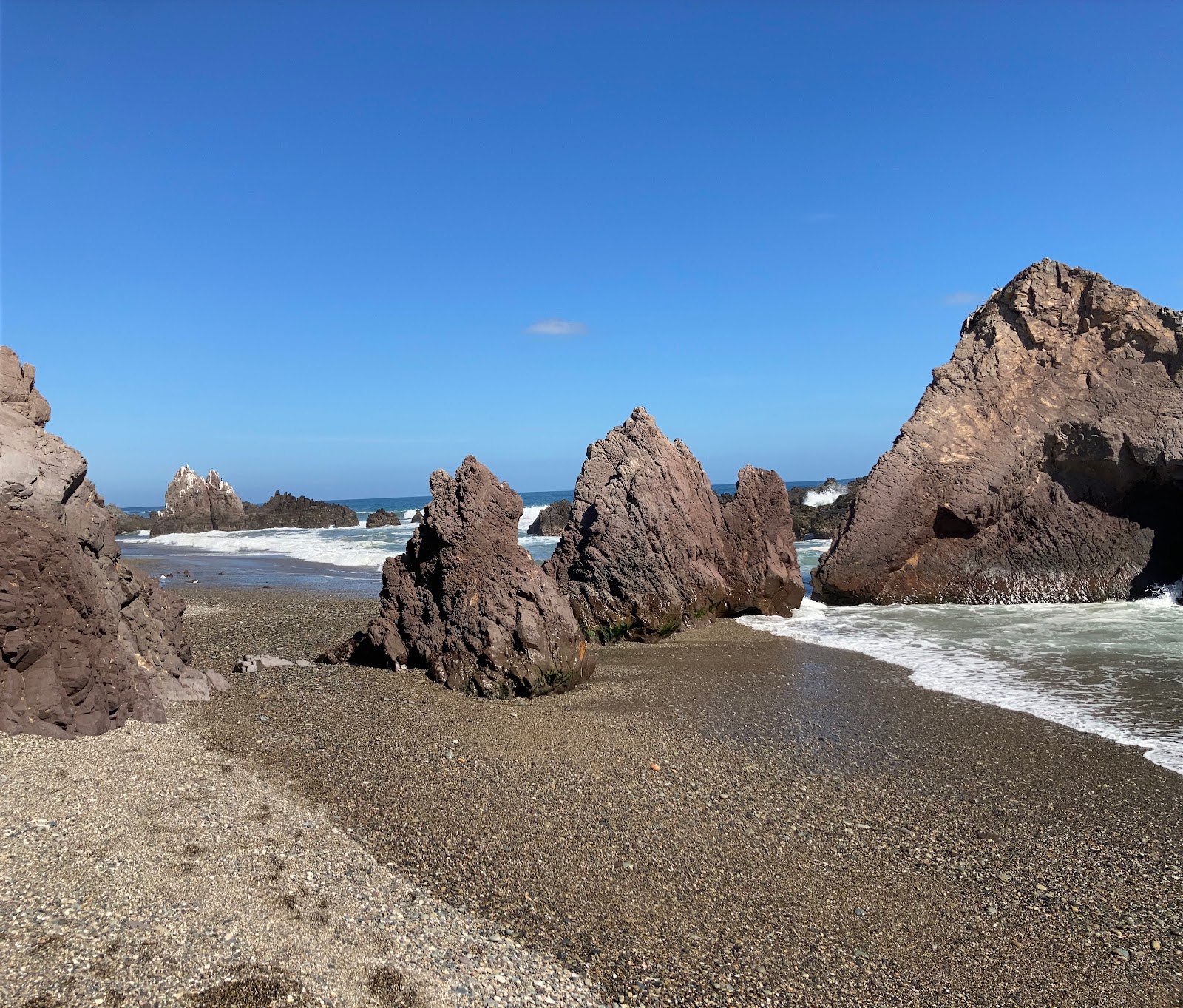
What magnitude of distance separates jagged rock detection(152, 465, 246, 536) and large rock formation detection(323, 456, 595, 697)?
46.8 metres

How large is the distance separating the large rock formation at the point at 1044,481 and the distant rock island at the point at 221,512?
42580 millimetres

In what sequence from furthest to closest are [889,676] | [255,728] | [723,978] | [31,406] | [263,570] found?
[263,570] → [889,676] → [31,406] → [255,728] → [723,978]

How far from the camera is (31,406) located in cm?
714

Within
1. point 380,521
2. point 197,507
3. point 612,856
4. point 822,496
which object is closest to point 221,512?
point 197,507

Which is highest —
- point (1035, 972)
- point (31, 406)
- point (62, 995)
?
point (31, 406)

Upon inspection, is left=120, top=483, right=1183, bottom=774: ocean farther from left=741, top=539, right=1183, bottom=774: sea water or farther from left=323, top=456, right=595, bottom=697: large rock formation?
left=323, top=456, right=595, bottom=697: large rock formation

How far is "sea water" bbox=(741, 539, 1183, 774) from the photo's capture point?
8.27 m

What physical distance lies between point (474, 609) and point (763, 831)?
451 centimetres

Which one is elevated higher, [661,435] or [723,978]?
[661,435]

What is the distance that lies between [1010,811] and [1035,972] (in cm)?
205

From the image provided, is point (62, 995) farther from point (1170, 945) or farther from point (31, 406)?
point (31, 406)

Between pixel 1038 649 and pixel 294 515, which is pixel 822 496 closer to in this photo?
pixel 294 515

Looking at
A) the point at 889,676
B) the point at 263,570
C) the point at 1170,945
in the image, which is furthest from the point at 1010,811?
the point at 263,570

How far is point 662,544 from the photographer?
13.7 m
